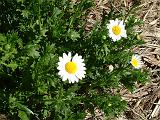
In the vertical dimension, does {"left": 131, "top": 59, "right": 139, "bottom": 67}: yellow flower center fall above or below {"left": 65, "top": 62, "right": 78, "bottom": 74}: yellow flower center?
above

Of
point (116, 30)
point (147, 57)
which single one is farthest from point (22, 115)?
point (147, 57)

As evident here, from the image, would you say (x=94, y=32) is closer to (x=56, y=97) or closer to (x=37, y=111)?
(x=56, y=97)

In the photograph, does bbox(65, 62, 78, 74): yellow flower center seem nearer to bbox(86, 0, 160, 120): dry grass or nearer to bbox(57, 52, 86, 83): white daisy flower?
bbox(57, 52, 86, 83): white daisy flower

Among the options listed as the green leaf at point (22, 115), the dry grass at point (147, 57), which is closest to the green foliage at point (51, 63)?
the green leaf at point (22, 115)

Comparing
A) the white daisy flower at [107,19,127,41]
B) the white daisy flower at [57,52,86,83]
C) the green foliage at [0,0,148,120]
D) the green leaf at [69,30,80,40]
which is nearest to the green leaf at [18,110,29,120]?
the green foliage at [0,0,148,120]

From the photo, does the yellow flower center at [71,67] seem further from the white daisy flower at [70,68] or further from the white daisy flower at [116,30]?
the white daisy flower at [116,30]

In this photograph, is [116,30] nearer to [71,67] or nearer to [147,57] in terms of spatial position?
[71,67]
